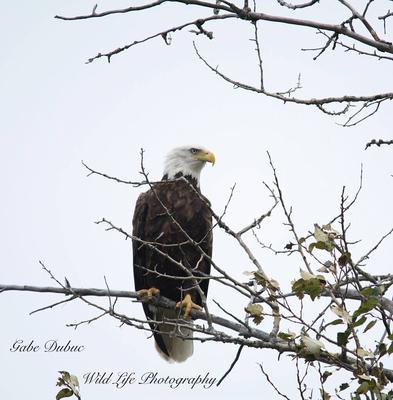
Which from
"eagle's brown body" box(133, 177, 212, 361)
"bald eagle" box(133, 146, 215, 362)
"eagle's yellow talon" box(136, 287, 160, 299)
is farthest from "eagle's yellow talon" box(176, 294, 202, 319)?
"eagle's yellow talon" box(136, 287, 160, 299)

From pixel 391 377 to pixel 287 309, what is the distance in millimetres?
521

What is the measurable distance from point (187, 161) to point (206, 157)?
8.3 inches

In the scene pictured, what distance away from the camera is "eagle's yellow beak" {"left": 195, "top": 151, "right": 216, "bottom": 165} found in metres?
7.22

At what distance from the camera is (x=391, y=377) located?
3049 mm

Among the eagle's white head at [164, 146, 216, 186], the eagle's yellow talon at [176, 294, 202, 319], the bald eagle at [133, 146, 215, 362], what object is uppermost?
the eagle's white head at [164, 146, 216, 186]

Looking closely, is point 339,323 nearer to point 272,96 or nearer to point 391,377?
point 391,377

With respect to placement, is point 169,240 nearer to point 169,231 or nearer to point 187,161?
point 169,231

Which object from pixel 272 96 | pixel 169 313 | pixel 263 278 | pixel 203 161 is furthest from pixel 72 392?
pixel 203 161

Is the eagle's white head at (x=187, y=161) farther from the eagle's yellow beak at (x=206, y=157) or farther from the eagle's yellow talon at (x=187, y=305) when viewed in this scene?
the eagle's yellow talon at (x=187, y=305)

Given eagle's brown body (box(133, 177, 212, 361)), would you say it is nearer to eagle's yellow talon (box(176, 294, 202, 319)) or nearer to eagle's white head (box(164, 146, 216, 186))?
eagle's yellow talon (box(176, 294, 202, 319))

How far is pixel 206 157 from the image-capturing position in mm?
7250

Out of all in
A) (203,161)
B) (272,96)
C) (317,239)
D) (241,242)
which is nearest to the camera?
(317,239)

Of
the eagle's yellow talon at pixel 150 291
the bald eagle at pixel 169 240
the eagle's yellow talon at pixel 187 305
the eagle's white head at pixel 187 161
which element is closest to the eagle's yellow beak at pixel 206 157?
the eagle's white head at pixel 187 161

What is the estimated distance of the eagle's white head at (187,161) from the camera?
286 inches
